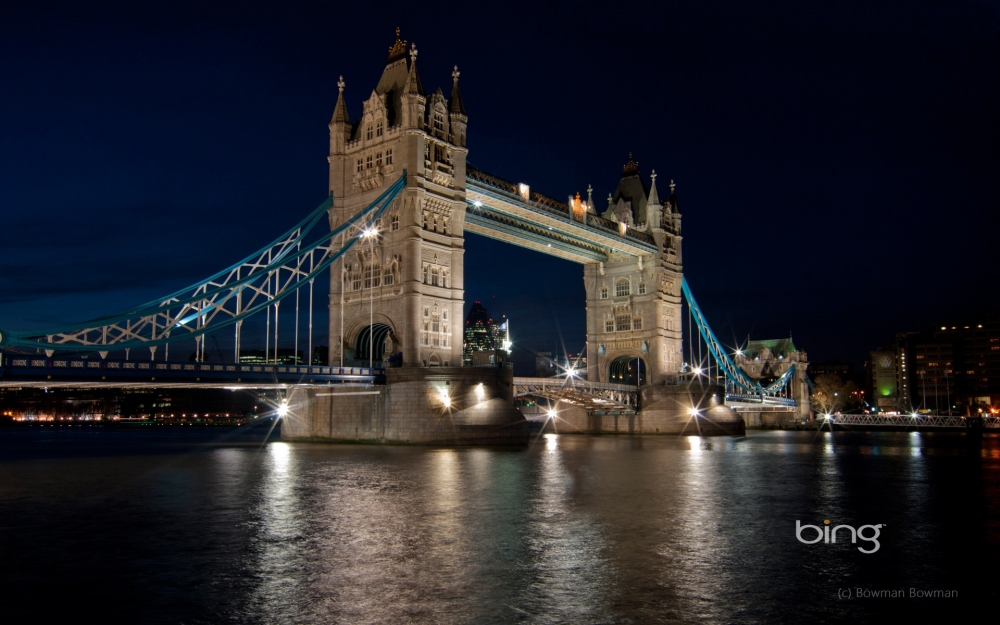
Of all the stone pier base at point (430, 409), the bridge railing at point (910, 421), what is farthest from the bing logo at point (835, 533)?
the bridge railing at point (910, 421)

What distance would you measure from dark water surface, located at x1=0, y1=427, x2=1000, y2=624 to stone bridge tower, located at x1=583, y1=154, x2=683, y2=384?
46931mm

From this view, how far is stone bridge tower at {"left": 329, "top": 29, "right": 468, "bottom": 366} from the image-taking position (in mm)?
51375

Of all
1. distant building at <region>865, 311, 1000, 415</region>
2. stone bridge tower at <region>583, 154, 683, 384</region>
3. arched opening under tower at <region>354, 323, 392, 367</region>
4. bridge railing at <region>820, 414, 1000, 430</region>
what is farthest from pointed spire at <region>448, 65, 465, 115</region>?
distant building at <region>865, 311, 1000, 415</region>

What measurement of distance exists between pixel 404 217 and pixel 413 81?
8.76 metres

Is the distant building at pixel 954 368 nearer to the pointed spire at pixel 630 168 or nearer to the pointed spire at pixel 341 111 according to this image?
the pointed spire at pixel 630 168

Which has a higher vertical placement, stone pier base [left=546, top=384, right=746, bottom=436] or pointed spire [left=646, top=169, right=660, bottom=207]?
pointed spire [left=646, top=169, right=660, bottom=207]

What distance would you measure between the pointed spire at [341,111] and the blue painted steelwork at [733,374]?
42540 millimetres

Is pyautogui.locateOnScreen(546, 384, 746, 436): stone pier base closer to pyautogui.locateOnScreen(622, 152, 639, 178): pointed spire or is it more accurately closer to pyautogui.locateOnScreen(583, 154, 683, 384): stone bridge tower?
pyautogui.locateOnScreen(583, 154, 683, 384): stone bridge tower

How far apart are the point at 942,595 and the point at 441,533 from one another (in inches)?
390

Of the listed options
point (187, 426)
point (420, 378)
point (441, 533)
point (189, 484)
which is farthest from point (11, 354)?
point (187, 426)

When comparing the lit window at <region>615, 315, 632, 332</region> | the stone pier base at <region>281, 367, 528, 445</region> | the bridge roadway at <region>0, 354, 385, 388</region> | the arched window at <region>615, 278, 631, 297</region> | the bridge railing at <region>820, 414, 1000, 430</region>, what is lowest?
the bridge railing at <region>820, 414, 1000, 430</region>

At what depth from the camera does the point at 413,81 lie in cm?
5197

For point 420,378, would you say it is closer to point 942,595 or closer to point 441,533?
point 441,533

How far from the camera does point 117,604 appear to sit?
40.3ft
